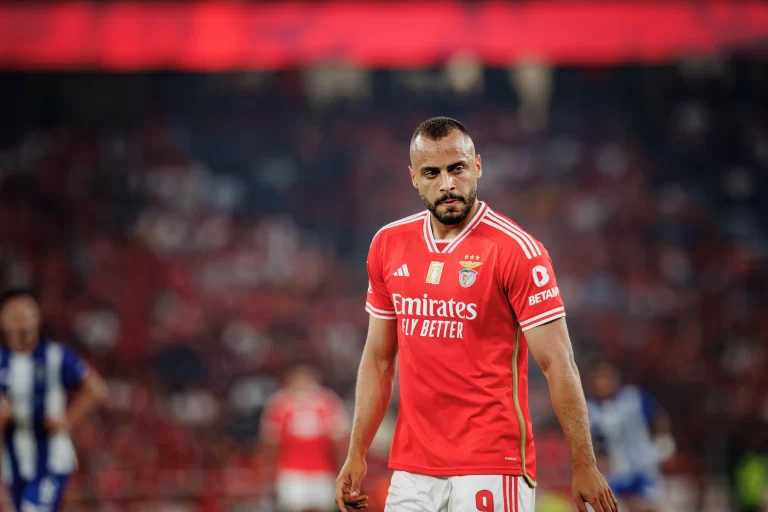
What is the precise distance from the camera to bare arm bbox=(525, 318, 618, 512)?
3.05m

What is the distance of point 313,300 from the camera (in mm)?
15484

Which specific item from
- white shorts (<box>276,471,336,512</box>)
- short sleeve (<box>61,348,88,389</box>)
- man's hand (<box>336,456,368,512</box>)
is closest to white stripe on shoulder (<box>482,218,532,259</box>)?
man's hand (<box>336,456,368,512</box>)

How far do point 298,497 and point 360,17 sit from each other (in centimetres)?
569

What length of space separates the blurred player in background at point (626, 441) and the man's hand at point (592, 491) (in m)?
5.06

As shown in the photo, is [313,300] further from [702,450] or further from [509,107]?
[702,450]

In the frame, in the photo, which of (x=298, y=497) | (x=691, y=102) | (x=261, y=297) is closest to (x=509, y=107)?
(x=691, y=102)

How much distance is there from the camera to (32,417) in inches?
243

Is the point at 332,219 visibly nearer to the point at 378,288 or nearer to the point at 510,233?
the point at 378,288

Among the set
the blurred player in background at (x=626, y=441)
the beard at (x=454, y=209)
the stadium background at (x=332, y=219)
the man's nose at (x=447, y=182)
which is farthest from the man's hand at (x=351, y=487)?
the stadium background at (x=332, y=219)

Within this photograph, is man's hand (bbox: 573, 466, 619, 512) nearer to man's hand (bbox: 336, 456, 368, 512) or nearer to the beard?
man's hand (bbox: 336, 456, 368, 512)

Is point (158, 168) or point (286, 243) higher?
point (158, 168)

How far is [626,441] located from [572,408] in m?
5.33

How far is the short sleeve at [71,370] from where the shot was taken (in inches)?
247

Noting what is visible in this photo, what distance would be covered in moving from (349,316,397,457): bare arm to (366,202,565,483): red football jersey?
170 millimetres
